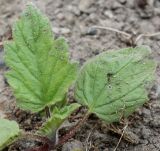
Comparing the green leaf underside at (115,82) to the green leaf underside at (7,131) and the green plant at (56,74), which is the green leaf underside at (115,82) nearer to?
the green plant at (56,74)

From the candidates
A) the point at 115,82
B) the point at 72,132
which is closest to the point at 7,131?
the point at 72,132

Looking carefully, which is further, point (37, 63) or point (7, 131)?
point (37, 63)

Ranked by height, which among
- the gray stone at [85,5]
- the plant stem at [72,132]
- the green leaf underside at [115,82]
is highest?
the green leaf underside at [115,82]

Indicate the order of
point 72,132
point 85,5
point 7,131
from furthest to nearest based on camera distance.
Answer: point 85,5
point 72,132
point 7,131

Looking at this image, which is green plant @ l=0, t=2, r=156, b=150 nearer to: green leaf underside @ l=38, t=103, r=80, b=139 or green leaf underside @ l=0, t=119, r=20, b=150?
green leaf underside @ l=38, t=103, r=80, b=139

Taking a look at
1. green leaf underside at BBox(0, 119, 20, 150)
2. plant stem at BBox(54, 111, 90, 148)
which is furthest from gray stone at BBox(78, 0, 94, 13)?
green leaf underside at BBox(0, 119, 20, 150)

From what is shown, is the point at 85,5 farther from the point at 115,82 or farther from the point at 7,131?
the point at 7,131

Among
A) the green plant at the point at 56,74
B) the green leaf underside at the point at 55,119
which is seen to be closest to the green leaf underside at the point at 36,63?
the green plant at the point at 56,74
